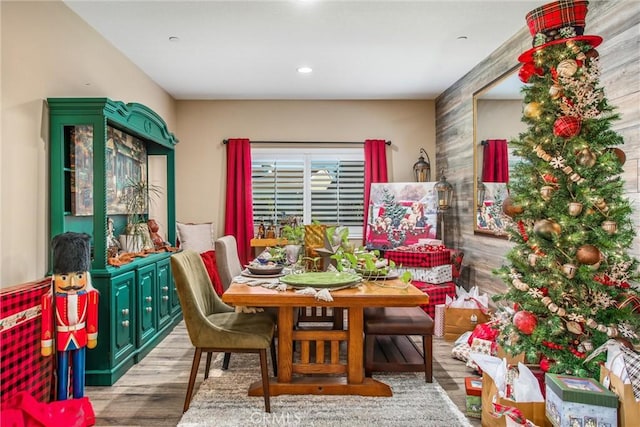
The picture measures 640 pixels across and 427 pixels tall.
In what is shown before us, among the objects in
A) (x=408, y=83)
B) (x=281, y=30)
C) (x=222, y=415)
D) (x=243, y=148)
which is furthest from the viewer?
(x=243, y=148)

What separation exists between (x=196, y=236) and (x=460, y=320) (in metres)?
3.10

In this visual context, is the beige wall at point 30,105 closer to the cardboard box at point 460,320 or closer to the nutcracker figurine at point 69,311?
the nutcracker figurine at point 69,311

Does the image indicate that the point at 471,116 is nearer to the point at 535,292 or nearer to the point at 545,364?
the point at 535,292

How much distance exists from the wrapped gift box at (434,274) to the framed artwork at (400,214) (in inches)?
26.8

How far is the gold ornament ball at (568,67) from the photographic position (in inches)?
74.5

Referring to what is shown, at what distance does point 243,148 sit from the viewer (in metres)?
5.09

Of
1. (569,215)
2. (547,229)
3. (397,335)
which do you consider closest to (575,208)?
(569,215)

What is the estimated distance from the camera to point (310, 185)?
5262 mm

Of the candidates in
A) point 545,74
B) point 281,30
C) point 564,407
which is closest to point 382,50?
point 281,30

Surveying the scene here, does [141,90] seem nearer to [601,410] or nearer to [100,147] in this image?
[100,147]

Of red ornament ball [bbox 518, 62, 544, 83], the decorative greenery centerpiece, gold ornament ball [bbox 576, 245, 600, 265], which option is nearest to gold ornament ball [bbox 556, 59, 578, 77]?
red ornament ball [bbox 518, 62, 544, 83]

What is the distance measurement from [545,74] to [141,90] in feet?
12.2

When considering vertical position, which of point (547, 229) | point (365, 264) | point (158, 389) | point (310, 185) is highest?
point (310, 185)

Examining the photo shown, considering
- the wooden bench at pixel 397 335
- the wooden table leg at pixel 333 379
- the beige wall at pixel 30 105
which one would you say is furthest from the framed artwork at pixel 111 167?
the wooden bench at pixel 397 335
